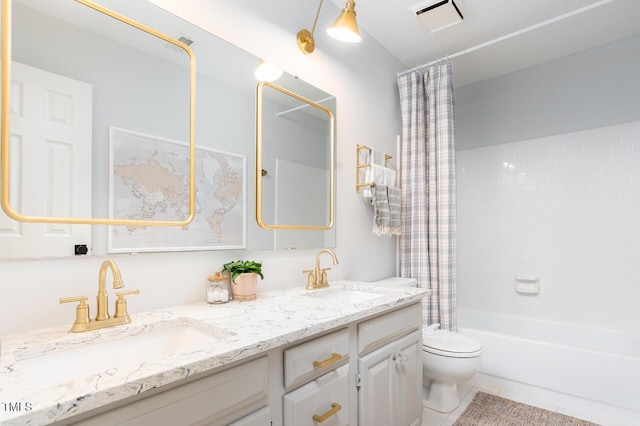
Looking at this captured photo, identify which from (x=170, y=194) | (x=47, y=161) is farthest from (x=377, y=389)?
(x=47, y=161)

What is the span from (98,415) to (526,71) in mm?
3704

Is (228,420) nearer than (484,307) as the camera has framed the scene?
Yes

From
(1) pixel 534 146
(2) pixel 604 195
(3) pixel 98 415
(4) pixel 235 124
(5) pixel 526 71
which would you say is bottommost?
(3) pixel 98 415

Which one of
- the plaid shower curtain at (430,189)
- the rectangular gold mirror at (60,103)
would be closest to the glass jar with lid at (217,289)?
the rectangular gold mirror at (60,103)

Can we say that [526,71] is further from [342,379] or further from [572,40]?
[342,379]

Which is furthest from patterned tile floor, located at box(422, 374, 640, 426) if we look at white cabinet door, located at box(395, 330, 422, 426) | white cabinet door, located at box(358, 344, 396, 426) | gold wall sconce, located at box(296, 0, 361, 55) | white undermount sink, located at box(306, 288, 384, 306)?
gold wall sconce, located at box(296, 0, 361, 55)

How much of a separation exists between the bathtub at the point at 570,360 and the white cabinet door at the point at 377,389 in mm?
1396

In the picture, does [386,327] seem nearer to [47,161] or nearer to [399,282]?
[399,282]

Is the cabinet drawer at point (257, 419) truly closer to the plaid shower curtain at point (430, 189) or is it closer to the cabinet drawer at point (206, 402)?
the cabinet drawer at point (206, 402)

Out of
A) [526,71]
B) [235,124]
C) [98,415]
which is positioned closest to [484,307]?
[526,71]

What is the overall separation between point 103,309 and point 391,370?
46.8 inches

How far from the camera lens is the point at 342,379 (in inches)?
49.7

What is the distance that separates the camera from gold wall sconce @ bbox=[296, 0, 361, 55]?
1658 millimetres

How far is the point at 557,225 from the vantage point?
291 cm
